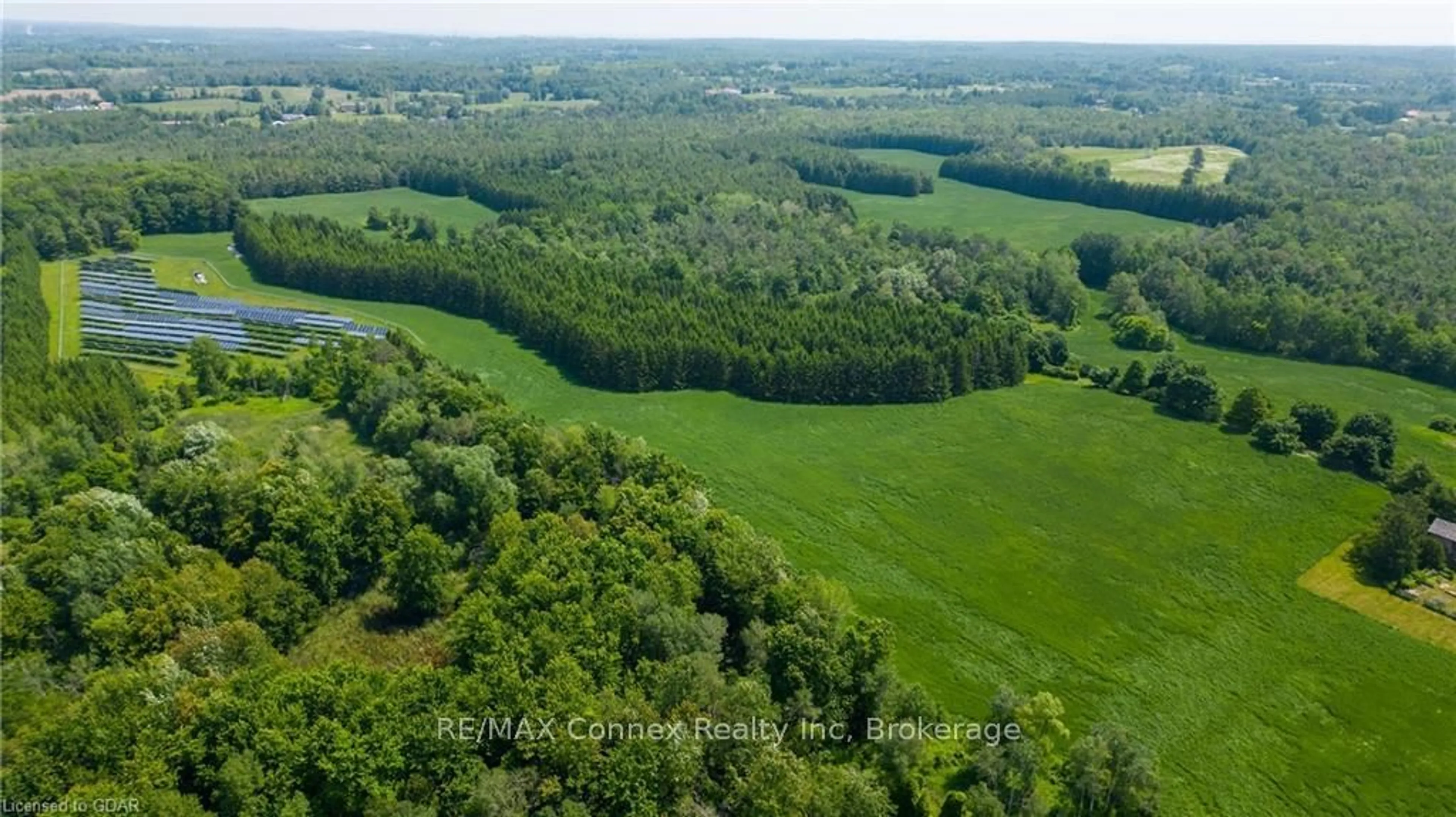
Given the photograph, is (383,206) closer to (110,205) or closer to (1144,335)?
(110,205)

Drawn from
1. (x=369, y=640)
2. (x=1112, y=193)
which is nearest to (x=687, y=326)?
(x=369, y=640)

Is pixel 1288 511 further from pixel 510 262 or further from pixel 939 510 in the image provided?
pixel 510 262

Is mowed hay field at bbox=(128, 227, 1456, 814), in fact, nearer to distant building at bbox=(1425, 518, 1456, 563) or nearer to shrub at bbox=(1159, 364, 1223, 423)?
shrub at bbox=(1159, 364, 1223, 423)

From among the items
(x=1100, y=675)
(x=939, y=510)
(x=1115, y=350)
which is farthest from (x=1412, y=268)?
(x=1100, y=675)

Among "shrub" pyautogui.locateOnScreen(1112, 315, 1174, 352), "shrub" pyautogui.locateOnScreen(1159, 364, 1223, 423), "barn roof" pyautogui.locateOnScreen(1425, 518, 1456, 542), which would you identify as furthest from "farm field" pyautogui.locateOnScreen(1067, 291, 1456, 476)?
"barn roof" pyautogui.locateOnScreen(1425, 518, 1456, 542)

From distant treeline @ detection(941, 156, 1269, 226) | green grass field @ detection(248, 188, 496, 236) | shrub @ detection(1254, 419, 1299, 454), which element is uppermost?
distant treeline @ detection(941, 156, 1269, 226)

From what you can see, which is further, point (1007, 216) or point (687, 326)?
point (1007, 216)

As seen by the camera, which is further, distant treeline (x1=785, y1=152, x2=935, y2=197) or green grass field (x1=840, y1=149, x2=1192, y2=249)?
distant treeline (x1=785, y1=152, x2=935, y2=197)
